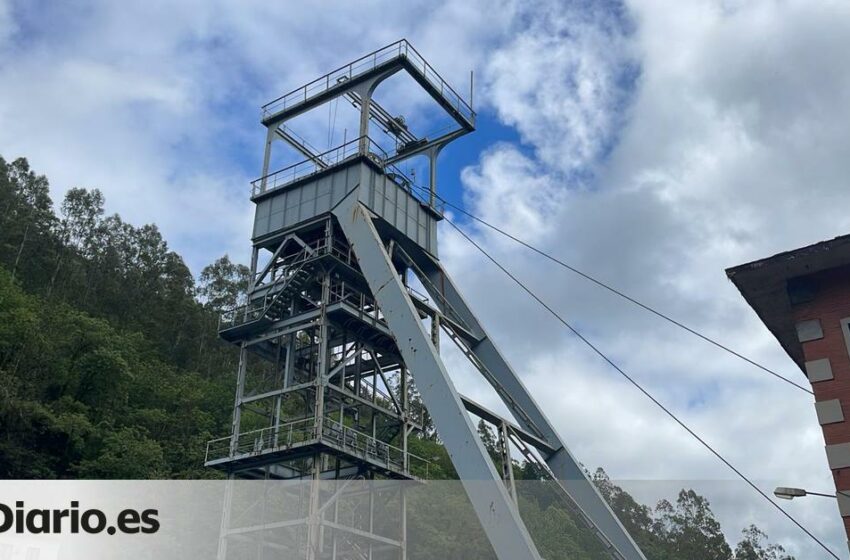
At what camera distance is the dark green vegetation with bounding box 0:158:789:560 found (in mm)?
35750

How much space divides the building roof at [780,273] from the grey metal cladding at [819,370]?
3.01 ft

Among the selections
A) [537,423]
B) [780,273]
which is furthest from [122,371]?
[780,273]

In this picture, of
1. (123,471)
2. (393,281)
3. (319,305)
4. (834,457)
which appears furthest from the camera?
(123,471)

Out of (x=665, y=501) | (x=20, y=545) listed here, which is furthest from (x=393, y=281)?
(x=665, y=501)

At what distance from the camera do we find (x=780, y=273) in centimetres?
1052

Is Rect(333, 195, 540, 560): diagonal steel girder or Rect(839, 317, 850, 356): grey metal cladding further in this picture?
Rect(333, 195, 540, 560): diagonal steel girder

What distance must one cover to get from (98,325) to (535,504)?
984 inches

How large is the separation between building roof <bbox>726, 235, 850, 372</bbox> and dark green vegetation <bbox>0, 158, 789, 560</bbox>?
81.2ft

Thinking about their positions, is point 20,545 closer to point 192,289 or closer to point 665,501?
point 192,289

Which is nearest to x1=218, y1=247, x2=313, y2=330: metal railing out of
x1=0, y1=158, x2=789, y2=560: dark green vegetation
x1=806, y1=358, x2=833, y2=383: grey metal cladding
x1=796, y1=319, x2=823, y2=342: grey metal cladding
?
x1=0, y1=158, x2=789, y2=560: dark green vegetation

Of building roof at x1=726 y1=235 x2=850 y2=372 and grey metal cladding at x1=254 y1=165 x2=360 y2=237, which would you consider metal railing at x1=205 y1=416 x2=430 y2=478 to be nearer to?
grey metal cladding at x1=254 y1=165 x2=360 y2=237

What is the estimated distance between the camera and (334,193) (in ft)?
83.9

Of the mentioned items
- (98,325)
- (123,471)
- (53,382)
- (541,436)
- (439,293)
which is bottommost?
(541,436)

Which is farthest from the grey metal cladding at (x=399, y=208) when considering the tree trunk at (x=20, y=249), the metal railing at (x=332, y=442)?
the tree trunk at (x=20, y=249)
